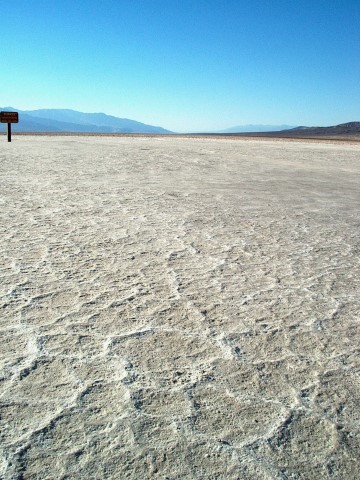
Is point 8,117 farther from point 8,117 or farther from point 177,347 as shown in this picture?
point 177,347

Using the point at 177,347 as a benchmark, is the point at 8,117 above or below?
above

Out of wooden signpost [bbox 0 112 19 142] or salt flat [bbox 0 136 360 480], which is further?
wooden signpost [bbox 0 112 19 142]

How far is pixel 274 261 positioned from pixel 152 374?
5.25 feet

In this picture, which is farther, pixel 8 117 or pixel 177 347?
pixel 8 117

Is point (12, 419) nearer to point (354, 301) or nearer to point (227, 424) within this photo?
point (227, 424)

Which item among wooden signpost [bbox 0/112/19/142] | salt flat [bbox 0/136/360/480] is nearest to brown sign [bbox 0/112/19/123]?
wooden signpost [bbox 0/112/19/142]

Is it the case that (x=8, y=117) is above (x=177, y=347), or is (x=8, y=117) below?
above

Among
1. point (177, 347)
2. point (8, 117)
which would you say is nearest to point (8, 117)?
Result: point (8, 117)

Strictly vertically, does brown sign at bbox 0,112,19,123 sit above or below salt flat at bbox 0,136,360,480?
above

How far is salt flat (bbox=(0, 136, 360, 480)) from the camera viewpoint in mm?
1294

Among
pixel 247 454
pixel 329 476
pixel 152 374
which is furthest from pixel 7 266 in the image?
pixel 329 476

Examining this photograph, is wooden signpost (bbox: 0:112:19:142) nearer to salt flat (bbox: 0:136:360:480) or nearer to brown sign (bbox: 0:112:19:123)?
brown sign (bbox: 0:112:19:123)

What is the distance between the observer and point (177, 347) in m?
1.88

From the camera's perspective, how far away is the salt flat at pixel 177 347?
1294 mm
